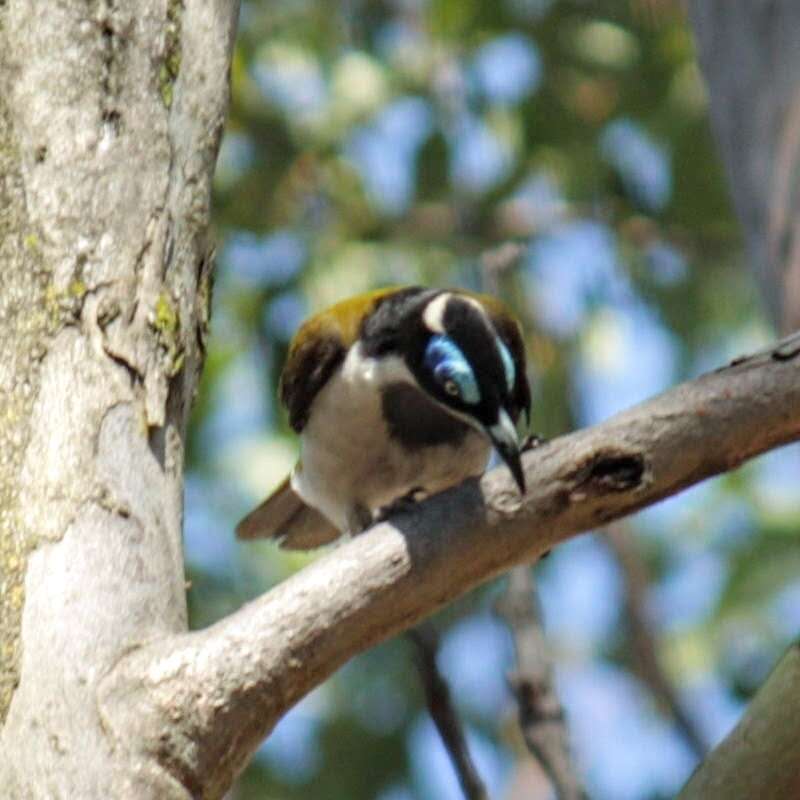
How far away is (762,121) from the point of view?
A: 470 cm

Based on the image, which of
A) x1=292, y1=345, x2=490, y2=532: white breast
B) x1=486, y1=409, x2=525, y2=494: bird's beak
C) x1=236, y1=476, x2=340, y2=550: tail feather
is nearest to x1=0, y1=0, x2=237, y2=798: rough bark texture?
x1=486, y1=409, x2=525, y2=494: bird's beak

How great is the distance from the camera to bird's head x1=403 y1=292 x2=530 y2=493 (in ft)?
13.3

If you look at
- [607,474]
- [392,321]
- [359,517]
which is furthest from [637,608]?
[607,474]

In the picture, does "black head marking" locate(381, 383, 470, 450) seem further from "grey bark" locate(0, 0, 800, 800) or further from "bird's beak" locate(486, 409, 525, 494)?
"grey bark" locate(0, 0, 800, 800)

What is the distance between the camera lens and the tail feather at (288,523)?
529cm

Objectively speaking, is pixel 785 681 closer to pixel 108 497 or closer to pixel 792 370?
pixel 792 370

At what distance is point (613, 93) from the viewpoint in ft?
23.4

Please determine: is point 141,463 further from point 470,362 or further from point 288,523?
point 288,523

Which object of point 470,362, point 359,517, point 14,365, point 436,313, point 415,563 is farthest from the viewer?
point 359,517

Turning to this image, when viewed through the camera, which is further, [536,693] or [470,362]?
[470,362]

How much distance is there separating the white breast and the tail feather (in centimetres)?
36

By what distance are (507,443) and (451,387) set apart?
24.4 inches

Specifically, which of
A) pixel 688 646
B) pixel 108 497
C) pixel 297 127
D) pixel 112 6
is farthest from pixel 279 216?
pixel 108 497

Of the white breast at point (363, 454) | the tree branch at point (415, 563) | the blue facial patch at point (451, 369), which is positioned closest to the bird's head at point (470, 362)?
the blue facial patch at point (451, 369)
